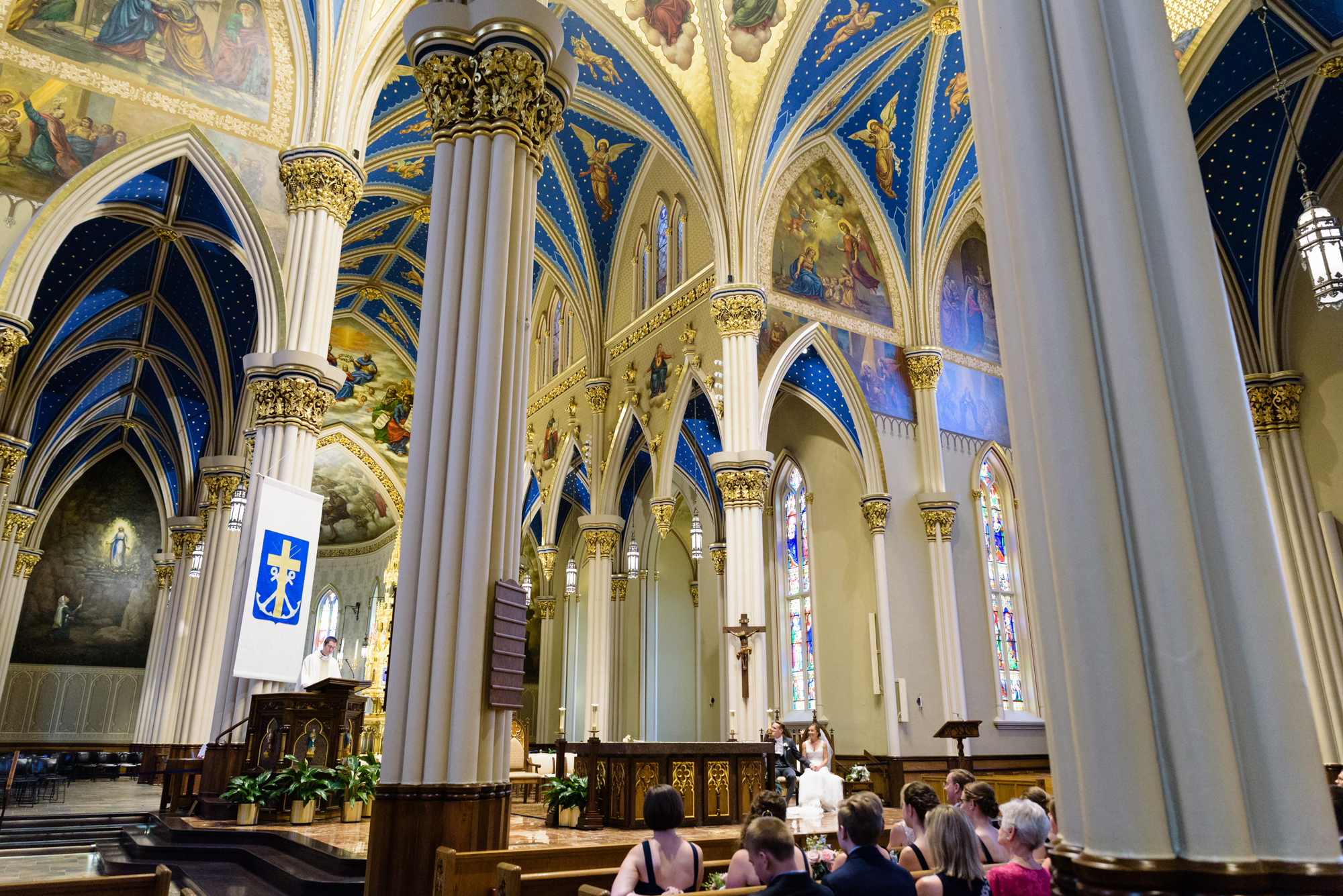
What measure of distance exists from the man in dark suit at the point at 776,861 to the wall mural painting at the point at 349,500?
23.7m

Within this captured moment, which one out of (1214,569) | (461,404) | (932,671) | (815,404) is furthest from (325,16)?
(932,671)

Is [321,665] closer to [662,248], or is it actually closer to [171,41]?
[171,41]

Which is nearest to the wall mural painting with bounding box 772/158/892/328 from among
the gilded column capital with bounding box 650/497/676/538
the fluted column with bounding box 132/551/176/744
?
the gilded column capital with bounding box 650/497/676/538

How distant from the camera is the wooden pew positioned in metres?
2.73

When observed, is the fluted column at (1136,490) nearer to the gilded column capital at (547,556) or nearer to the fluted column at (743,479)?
the fluted column at (743,479)

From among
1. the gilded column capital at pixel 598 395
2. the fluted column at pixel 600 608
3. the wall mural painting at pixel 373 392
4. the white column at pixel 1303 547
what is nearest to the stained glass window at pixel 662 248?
the gilded column capital at pixel 598 395

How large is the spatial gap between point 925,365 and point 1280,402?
5.43 m

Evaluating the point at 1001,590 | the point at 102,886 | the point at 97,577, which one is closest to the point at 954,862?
the point at 102,886

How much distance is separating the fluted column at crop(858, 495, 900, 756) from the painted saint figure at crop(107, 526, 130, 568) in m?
20.6

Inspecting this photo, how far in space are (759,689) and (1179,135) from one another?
10653 mm

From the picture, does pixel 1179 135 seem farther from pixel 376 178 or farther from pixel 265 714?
pixel 376 178

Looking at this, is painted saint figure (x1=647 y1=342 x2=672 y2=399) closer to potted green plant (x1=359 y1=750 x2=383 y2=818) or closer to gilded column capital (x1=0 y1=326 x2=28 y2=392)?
potted green plant (x1=359 y1=750 x2=383 y2=818)

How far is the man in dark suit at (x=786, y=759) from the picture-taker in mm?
10758

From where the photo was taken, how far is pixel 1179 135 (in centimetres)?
276
